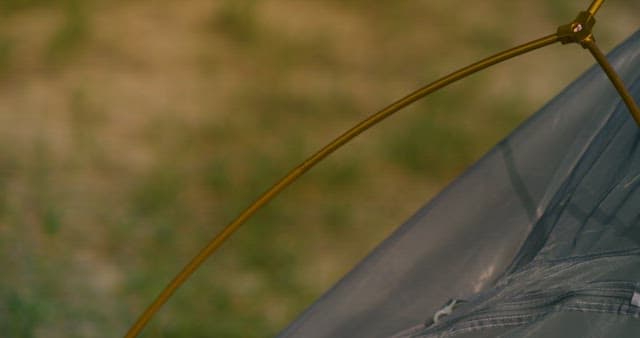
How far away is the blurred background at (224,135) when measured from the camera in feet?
6.31

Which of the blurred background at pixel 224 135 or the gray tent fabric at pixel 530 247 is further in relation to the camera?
the blurred background at pixel 224 135

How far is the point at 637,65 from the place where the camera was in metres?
1.10

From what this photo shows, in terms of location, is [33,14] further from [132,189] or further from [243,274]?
[243,274]

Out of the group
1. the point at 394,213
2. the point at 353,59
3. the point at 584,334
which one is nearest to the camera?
the point at 584,334

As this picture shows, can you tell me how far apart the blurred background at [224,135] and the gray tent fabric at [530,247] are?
0.82 metres

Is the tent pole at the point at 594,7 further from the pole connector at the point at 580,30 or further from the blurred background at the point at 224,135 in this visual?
the blurred background at the point at 224,135

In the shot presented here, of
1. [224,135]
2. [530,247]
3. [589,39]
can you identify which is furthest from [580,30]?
[224,135]

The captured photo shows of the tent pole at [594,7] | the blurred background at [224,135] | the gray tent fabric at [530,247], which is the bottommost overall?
the gray tent fabric at [530,247]

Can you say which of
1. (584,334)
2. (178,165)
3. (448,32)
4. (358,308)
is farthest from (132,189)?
(584,334)

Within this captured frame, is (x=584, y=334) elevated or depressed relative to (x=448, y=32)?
depressed

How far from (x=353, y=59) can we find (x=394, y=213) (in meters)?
0.61


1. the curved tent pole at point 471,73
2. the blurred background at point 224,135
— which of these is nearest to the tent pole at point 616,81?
the curved tent pole at point 471,73

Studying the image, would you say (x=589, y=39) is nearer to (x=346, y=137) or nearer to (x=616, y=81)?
(x=616, y=81)

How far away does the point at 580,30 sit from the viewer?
0.94 m
